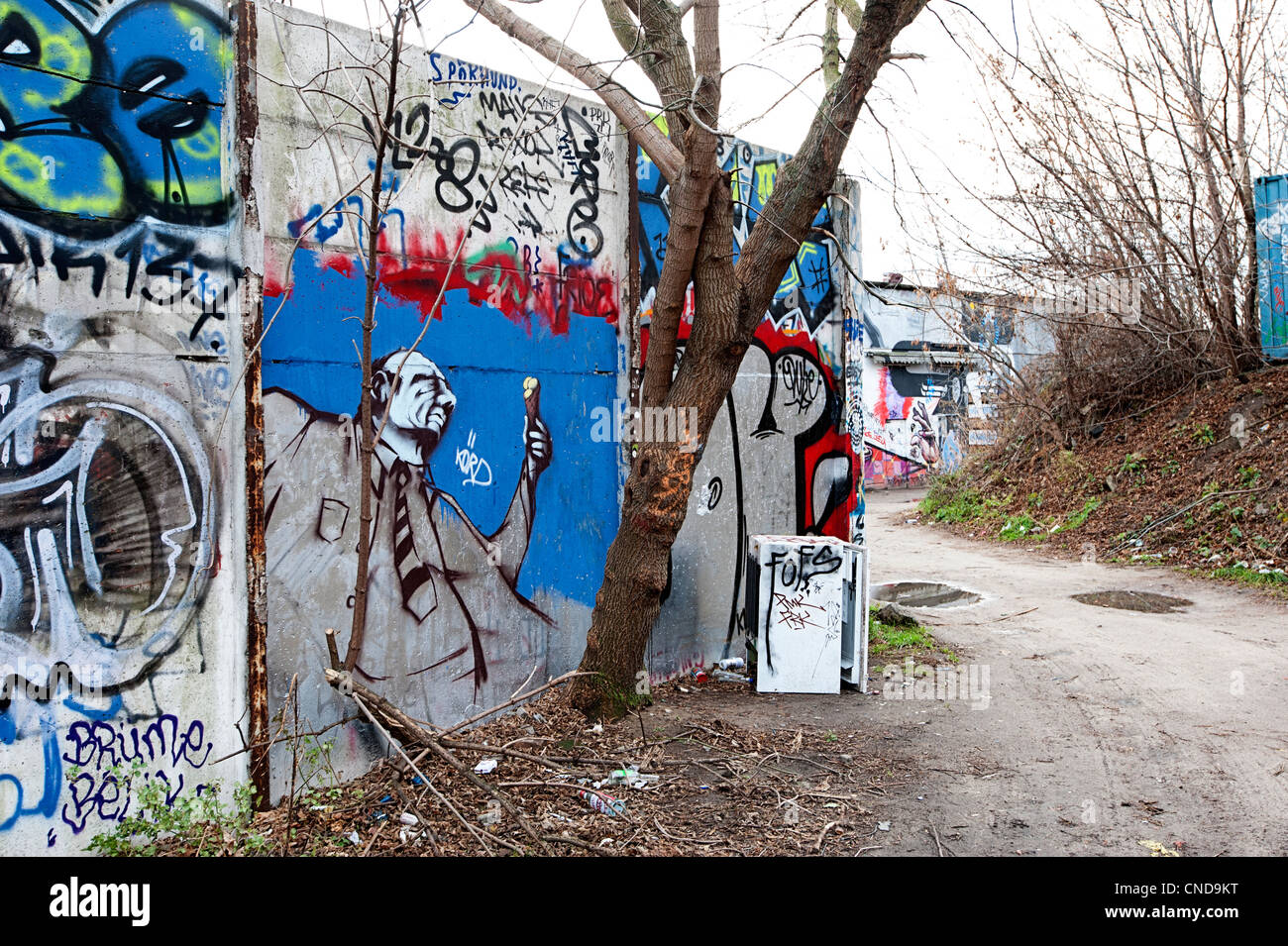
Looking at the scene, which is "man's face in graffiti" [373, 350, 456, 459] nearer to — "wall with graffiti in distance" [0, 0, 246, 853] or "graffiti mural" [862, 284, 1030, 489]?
"wall with graffiti in distance" [0, 0, 246, 853]

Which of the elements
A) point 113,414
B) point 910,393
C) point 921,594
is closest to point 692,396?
point 113,414

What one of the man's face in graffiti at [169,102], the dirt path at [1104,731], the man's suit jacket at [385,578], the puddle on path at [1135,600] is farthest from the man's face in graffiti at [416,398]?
the puddle on path at [1135,600]

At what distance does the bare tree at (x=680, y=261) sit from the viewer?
469 cm

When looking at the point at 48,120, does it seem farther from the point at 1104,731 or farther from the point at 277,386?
the point at 1104,731

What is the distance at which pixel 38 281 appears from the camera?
3.55 m

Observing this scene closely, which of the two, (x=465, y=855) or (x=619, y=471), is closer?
(x=465, y=855)

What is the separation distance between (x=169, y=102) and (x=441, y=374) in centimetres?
175

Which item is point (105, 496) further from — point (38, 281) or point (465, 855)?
point (465, 855)

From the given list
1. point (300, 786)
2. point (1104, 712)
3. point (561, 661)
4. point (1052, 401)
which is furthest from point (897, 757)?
point (1052, 401)

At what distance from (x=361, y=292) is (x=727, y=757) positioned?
10.0ft

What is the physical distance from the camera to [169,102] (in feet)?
12.7

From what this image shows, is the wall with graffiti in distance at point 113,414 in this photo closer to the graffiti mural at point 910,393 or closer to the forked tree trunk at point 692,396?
the forked tree trunk at point 692,396

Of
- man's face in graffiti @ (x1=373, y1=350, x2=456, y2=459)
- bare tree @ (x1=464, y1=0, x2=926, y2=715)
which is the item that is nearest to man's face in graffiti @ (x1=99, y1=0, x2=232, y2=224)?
man's face in graffiti @ (x1=373, y1=350, x2=456, y2=459)

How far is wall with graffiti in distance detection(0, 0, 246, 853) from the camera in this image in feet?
11.5
